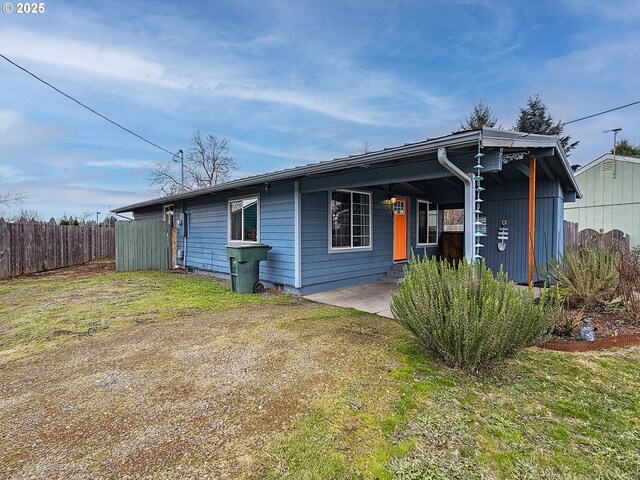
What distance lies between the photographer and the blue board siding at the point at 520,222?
6.86m

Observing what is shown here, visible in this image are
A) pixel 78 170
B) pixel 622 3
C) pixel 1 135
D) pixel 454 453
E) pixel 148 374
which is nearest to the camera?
pixel 454 453

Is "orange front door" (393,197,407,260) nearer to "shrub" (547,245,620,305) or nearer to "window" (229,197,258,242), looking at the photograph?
"window" (229,197,258,242)

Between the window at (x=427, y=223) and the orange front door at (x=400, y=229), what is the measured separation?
2.38ft

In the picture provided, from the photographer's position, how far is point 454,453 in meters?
1.83

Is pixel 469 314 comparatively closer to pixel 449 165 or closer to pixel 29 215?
pixel 449 165

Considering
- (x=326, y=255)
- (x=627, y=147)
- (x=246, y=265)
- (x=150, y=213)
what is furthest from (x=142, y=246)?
(x=627, y=147)

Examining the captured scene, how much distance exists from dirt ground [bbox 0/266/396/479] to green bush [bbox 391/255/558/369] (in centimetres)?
59

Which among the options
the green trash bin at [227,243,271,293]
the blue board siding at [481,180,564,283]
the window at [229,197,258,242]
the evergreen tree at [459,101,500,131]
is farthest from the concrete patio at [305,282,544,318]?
the evergreen tree at [459,101,500,131]

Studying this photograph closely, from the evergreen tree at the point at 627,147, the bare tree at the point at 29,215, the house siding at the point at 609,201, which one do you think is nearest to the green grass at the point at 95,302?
the bare tree at the point at 29,215

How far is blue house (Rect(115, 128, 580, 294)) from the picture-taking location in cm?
450

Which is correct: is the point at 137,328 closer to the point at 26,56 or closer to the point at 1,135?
the point at 26,56

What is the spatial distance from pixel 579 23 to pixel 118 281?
1476 centimetres

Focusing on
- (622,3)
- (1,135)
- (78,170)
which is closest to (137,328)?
(1,135)

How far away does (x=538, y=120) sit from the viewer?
20.6 m
